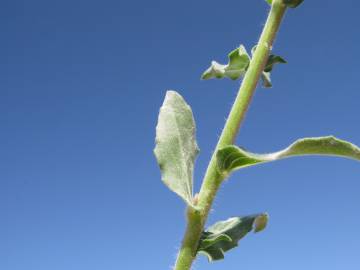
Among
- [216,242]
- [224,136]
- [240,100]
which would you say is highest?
[240,100]

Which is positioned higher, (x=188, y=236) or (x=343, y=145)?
(x=343, y=145)

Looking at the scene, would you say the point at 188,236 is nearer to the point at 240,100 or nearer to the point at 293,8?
the point at 240,100

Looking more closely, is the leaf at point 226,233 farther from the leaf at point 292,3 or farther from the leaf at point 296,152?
the leaf at point 292,3

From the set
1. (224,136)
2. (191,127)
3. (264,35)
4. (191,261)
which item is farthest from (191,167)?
(264,35)

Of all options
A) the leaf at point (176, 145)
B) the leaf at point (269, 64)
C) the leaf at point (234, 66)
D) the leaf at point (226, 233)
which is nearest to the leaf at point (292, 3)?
the leaf at point (269, 64)

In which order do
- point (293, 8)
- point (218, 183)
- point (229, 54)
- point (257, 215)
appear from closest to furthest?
1. point (218, 183)
2. point (293, 8)
3. point (257, 215)
4. point (229, 54)
